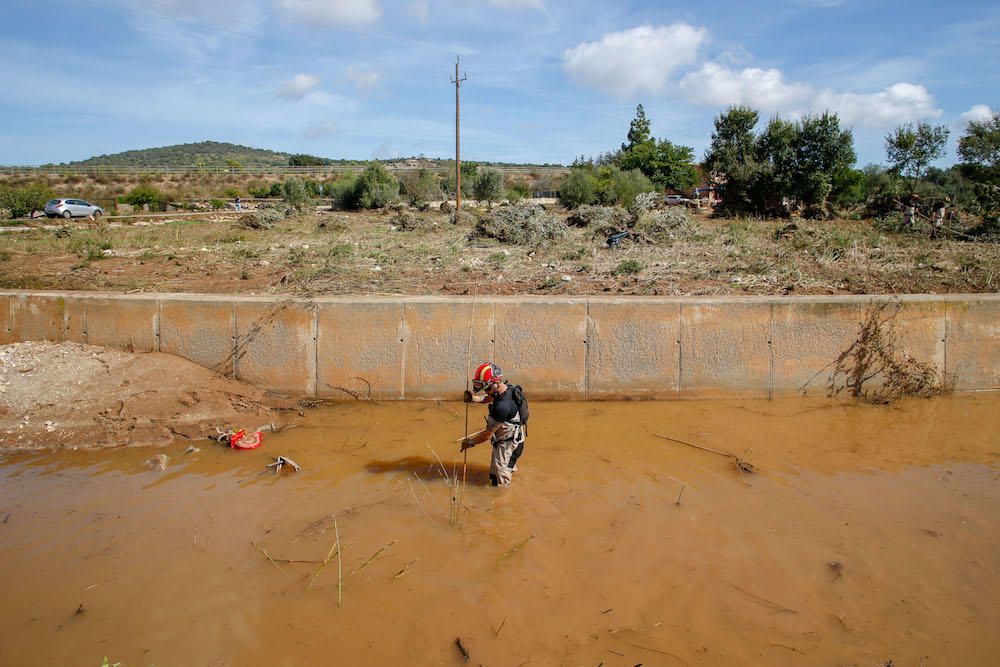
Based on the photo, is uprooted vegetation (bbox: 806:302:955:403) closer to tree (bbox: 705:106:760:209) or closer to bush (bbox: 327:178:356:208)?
tree (bbox: 705:106:760:209)

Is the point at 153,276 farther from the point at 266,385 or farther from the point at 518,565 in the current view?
the point at 518,565

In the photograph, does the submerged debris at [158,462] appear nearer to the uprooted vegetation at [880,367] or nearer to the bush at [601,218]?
the uprooted vegetation at [880,367]

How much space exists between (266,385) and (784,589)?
22.4ft

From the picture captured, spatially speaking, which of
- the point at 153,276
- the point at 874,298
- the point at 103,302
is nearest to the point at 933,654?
the point at 874,298

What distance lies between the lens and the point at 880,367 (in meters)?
8.84

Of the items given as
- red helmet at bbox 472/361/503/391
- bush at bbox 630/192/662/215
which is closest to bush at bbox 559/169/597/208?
bush at bbox 630/192/662/215

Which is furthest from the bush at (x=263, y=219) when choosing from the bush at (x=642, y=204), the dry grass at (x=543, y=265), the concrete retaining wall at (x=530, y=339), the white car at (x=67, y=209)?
the white car at (x=67, y=209)

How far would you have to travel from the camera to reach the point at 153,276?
37.1 feet

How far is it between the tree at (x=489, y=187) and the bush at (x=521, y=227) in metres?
21.0

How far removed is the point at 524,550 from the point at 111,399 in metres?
5.79

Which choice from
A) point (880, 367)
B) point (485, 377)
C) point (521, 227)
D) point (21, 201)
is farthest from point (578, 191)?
point (21, 201)

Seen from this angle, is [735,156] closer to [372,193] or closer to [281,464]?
[372,193]

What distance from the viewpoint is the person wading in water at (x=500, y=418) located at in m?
5.85

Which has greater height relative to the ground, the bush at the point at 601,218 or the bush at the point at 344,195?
the bush at the point at 344,195
